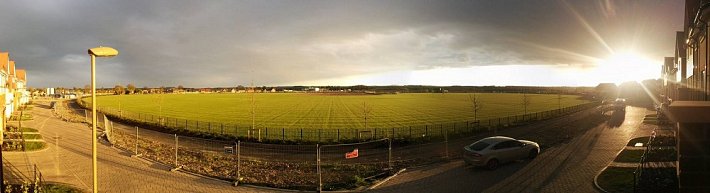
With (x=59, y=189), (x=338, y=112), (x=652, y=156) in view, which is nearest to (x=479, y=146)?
(x=652, y=156)

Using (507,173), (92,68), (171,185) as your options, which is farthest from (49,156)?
(507,173)

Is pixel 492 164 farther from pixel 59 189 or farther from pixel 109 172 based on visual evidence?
pixel 59 189

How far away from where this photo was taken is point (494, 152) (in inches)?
798

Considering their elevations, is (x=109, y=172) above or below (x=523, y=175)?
→ above

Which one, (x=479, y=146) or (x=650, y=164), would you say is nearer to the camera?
(x=650, y=164)

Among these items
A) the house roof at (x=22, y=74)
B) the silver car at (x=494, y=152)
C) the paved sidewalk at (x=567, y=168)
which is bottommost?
the paved sidewalk at (x=567, y=168)

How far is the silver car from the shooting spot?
20.0 meters

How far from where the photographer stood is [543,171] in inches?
752

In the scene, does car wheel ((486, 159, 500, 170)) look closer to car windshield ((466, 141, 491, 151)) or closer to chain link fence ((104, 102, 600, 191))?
car windshield ((466, 141, 491, 151))

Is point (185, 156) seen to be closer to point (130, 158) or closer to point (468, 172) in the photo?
point (130, 158)

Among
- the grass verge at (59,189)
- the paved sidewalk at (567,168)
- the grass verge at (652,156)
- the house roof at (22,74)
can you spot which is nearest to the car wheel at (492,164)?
the paved sidewalk at (567,168)

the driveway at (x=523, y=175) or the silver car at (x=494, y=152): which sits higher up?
the silver car at (x=494, y=152)

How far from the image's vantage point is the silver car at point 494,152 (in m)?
20.0

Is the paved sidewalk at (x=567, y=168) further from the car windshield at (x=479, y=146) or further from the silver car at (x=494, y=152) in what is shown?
the car windshield at (x=479, y=146)
